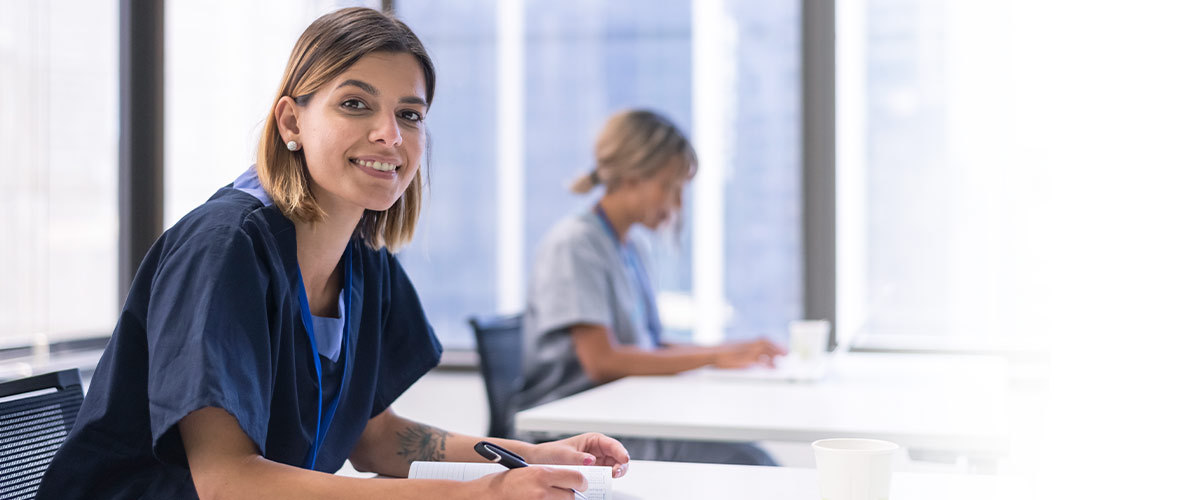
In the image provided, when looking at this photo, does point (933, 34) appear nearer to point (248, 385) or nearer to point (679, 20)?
point (679, 20)

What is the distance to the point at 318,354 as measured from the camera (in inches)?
50.1

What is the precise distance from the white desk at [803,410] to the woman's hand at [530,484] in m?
0.62

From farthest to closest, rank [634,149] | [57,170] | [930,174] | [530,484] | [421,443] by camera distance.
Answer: [930,174], [57,170], [634,149], [421,443], [530,484]

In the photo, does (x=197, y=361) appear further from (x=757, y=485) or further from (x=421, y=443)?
(x=757, y=485)

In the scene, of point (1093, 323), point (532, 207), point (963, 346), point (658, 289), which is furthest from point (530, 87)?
point (1093, 323)

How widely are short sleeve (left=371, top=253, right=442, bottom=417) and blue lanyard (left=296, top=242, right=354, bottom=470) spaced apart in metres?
0.12

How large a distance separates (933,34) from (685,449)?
175 centimetres

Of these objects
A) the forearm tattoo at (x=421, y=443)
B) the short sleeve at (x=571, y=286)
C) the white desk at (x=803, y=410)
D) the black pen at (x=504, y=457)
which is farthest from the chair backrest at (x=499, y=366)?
the black pen at (x=504, y=457)

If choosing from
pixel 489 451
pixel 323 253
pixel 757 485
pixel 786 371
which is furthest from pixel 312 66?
pixel 786 371

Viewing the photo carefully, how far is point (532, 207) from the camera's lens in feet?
11.8

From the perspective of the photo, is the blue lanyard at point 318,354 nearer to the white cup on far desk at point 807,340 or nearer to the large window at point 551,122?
the white cup on far desk at point 807,340

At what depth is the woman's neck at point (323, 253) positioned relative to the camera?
1284mm

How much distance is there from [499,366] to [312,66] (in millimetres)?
1214

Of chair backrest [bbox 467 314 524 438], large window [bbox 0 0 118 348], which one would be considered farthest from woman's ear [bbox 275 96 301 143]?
large window [bbox 0 0 118 348]
